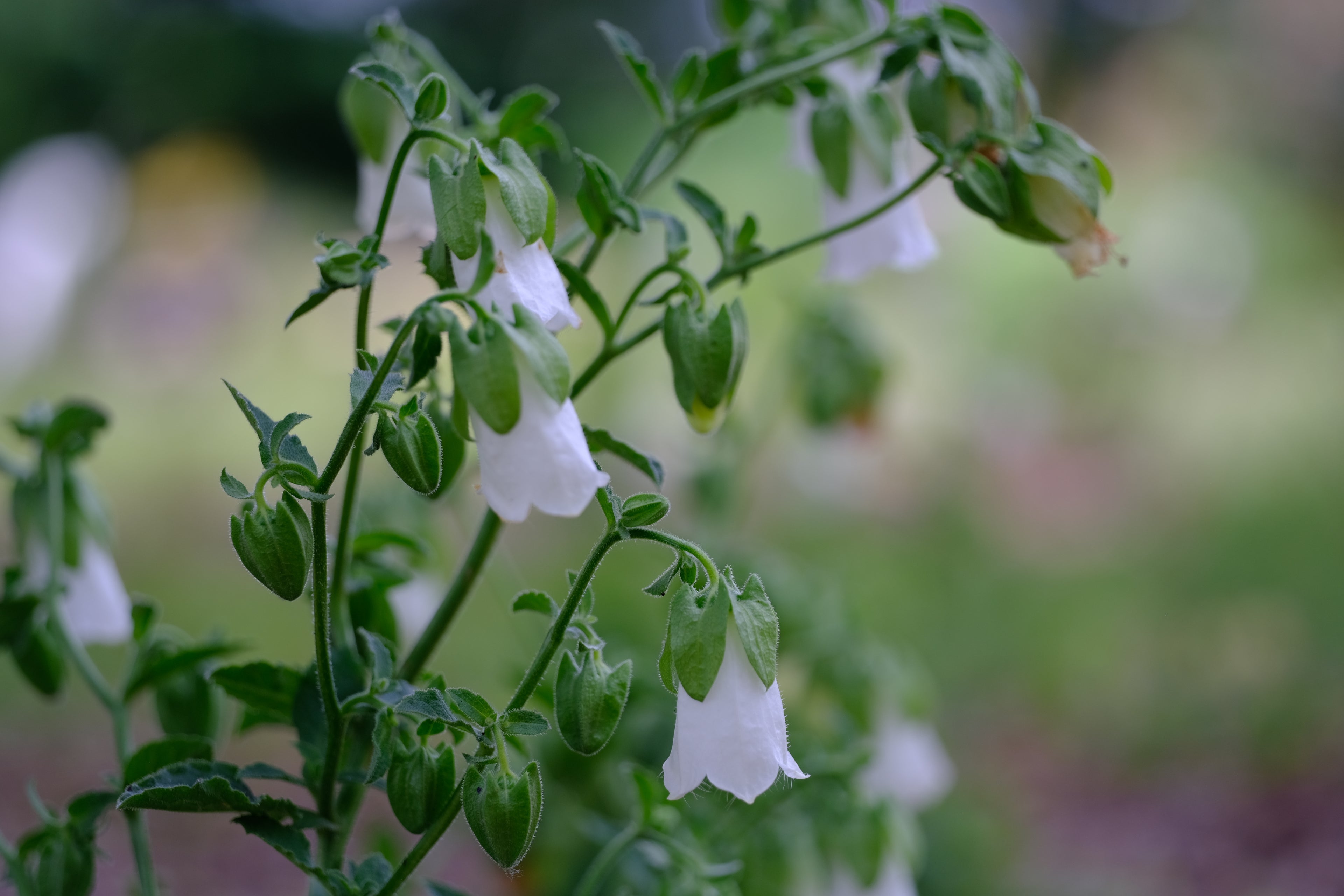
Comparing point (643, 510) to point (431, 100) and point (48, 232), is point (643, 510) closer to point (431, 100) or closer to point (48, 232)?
point (431, 100)

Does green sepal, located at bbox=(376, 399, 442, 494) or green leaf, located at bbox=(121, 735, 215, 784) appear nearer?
green sepal, located at bbox=(376, 399, 442, 494)

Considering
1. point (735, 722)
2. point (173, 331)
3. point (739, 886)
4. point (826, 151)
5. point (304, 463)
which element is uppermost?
point (826, 151)

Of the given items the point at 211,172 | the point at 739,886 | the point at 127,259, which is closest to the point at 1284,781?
the point at 739,886

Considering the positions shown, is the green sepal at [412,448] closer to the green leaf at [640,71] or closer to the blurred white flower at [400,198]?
the blurred white flower at [400,198]

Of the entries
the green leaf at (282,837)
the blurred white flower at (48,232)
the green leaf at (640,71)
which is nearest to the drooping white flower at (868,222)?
the green leaf at (640,71)

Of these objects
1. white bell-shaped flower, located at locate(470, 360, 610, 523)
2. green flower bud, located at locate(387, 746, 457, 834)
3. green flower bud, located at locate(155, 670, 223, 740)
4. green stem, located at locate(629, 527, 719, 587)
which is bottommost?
green flower bud, located at locate(155, 670, 223, 740)

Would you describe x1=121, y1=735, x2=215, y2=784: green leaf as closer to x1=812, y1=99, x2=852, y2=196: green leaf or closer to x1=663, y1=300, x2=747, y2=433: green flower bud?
x1=663, y1=300, x2=747, y2=433: green flower bud

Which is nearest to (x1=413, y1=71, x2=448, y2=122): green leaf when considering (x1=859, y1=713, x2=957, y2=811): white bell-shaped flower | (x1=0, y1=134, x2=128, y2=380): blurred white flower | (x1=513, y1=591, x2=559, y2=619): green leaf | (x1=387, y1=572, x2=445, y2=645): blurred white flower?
(x1=513, y1=591, x2=559, y2=619): green leaf

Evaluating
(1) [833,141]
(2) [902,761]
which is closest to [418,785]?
(1) [833,141]

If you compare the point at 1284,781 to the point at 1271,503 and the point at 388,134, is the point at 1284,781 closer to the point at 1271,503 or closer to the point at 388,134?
the point at 1271,503
